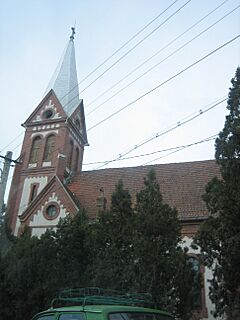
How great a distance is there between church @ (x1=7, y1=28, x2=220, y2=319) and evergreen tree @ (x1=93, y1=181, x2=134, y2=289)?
24.3 ft

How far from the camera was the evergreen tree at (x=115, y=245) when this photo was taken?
1269 cm

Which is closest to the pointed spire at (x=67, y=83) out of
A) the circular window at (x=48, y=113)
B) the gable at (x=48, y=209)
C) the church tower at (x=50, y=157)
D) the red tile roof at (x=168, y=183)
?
the church tower at (x=50, y=157)

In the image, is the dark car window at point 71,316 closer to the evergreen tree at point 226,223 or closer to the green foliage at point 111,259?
the green foliage at point 111,259

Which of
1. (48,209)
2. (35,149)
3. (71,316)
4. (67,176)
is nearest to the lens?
(71,316)

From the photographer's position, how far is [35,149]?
32.8 metres

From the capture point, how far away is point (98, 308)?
5633mm

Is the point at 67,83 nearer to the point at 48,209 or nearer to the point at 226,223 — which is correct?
the point at 48,209

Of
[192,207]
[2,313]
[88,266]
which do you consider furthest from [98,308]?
[192,207]

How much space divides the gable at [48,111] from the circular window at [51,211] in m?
9.46

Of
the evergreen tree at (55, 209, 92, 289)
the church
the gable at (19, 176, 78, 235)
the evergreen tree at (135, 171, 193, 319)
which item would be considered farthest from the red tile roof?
the evergreen tree at (135, 171, 193, 319)

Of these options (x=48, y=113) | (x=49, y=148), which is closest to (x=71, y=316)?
(x=49, y=148)

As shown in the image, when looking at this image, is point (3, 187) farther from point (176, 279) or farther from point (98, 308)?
point (98, 308)

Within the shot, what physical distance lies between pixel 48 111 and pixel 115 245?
22448 mm

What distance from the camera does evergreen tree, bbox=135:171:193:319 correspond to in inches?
476
